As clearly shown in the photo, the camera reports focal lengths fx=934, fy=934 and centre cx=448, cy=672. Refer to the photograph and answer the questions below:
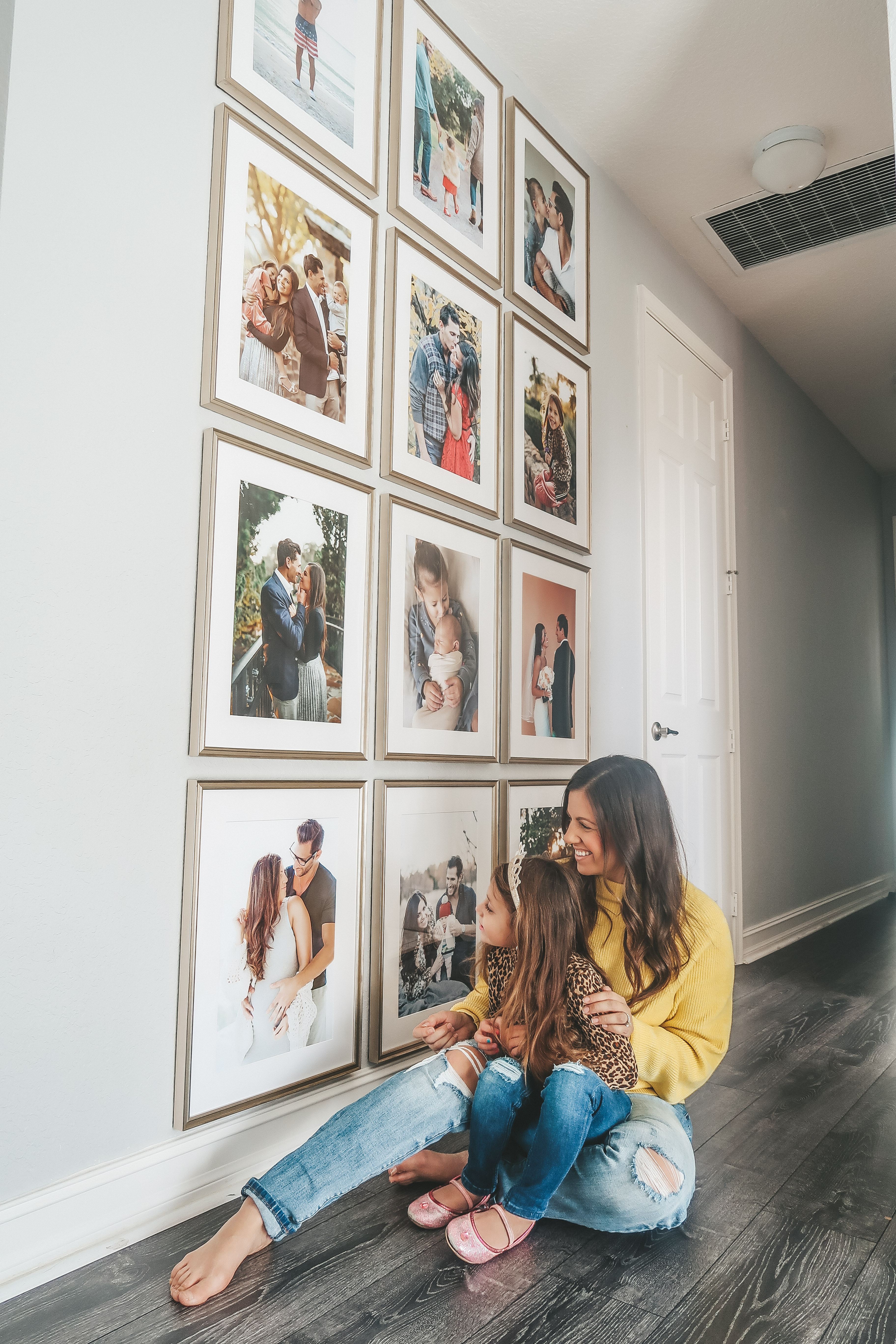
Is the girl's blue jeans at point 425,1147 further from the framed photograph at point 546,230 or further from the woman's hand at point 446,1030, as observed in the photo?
the framed photograph at point 546,230

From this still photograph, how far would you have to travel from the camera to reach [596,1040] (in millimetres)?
1479

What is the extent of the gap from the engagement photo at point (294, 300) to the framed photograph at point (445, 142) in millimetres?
325

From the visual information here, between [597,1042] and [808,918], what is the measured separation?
3469 millimetres

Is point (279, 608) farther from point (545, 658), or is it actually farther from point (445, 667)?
point (545, 658)

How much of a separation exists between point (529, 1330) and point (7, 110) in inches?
74.7

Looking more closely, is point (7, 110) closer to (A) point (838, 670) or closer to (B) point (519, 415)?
(B) point (519, 415)

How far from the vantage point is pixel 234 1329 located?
123 cm

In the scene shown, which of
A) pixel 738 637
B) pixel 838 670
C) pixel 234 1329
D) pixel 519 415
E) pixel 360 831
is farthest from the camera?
pixel 838 670

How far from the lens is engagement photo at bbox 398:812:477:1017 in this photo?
2109mm

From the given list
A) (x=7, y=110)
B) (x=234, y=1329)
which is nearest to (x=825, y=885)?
(x=234, y=1329)

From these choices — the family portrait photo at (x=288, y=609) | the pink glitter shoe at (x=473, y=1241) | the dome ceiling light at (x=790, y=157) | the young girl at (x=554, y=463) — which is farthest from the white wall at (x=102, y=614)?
the dome ceiling light at (x=790, y=157)

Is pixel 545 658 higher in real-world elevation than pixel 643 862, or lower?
higher

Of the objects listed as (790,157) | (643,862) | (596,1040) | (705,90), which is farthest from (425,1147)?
(790,157)

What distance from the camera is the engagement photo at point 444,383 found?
222 centimetres
